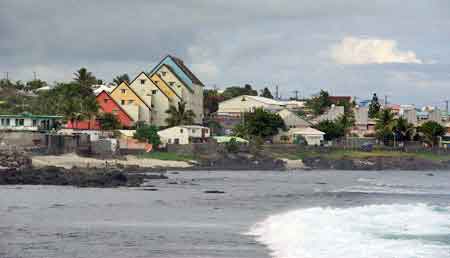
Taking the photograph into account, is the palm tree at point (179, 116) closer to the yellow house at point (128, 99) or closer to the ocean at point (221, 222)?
the yellow house at point (128, 99)

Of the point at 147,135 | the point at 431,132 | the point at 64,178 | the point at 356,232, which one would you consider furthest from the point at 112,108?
the point at 356,232

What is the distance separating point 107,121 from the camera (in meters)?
88.2

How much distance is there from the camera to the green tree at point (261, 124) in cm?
10075

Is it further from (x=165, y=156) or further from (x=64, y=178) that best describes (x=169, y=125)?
(x=64, y=178)

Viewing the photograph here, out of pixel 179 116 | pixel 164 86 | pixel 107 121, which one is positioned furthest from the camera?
pixel 164 86

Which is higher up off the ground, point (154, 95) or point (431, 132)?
point (154, 95)

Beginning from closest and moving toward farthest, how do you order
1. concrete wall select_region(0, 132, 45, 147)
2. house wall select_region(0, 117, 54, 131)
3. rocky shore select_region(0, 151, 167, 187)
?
rocky shore select_region(0, 151, 167, 187)
concrete wall select_region(0, 132, 45, 147)
house wall select_region(0, 117, 54, 131)

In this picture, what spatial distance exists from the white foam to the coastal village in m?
36.4

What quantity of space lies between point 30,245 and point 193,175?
43906 mm

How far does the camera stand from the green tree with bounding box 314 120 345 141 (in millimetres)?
110125

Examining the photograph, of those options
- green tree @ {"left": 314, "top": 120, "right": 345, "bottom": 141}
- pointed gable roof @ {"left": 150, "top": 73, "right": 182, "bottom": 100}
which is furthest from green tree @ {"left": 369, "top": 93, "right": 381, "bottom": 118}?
pointed gable roof @ {"left": 150, "top": 73, "right": 182, "bottom": 100}

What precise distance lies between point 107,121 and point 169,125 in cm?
1081

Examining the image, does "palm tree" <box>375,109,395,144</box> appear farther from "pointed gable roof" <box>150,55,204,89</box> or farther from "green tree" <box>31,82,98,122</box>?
"green tree" <box>31,82,98,122</box>

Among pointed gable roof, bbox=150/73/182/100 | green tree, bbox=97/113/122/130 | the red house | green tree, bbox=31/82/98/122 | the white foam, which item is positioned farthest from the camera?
pointed gable roof, bbox=150/73/182/100
